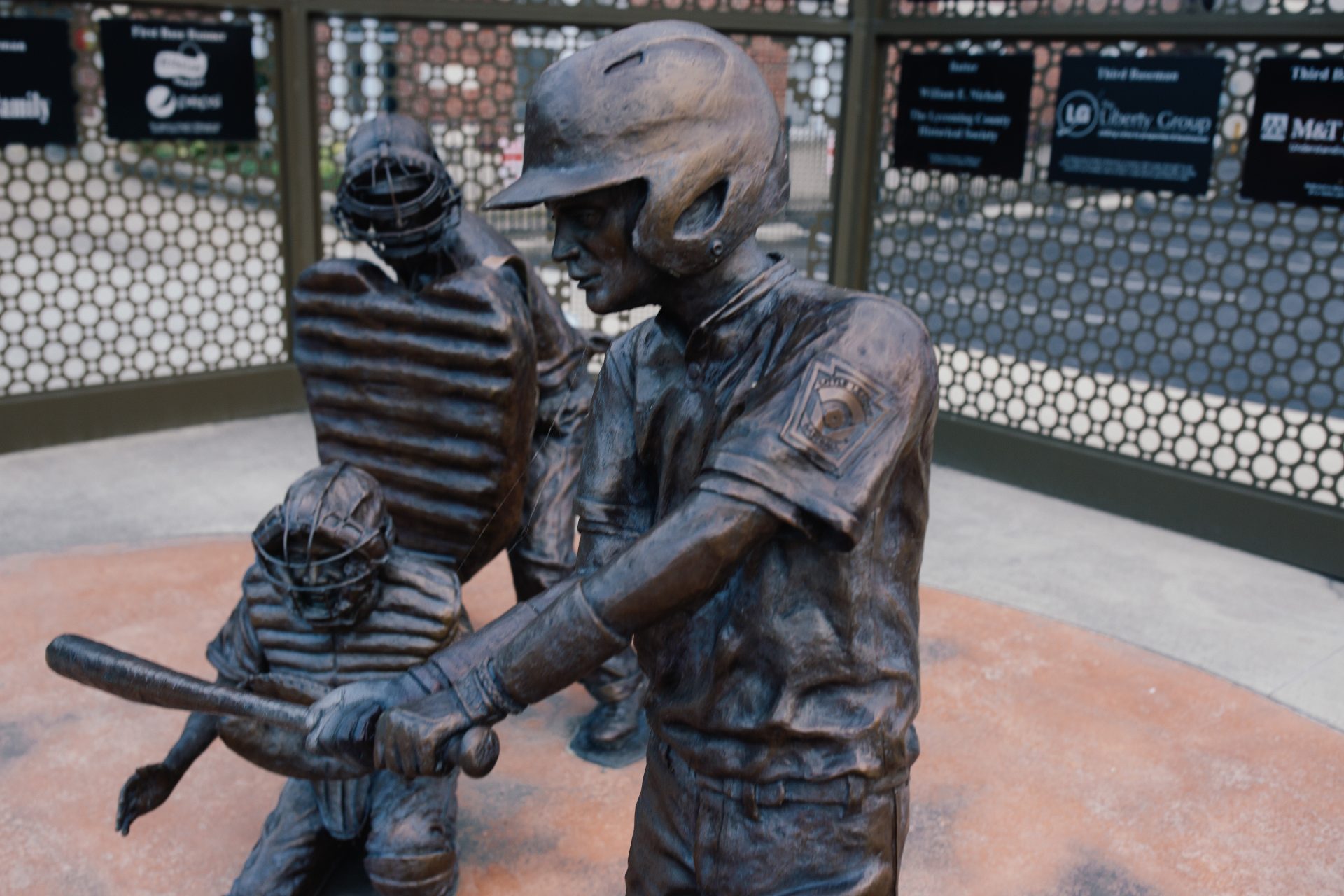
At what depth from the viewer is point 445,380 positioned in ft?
10.6

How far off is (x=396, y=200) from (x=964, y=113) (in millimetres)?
3985

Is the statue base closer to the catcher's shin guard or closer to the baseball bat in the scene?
the catcher's shin guard

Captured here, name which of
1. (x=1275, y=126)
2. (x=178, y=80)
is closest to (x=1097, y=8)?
(x=1275, y=126)

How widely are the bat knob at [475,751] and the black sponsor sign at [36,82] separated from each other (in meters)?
5.67

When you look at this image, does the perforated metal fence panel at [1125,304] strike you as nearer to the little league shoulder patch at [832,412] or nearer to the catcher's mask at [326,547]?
the catcher's mask at [326,547]

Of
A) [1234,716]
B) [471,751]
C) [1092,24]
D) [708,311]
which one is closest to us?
[471,751]

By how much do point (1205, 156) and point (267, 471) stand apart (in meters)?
4.53

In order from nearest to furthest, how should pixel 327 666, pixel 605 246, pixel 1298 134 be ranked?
pixel 605 246
pixel 327 666
pixel 1298 134

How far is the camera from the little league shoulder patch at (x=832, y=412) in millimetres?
1488

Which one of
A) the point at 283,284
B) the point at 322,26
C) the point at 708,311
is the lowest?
the point at 283,284

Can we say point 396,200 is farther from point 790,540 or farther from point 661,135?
point 790,540

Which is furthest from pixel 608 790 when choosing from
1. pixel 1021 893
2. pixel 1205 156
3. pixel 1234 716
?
pixel 1205 156

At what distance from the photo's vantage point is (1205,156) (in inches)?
222

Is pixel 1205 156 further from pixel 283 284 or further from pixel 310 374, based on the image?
pixel 283 284
